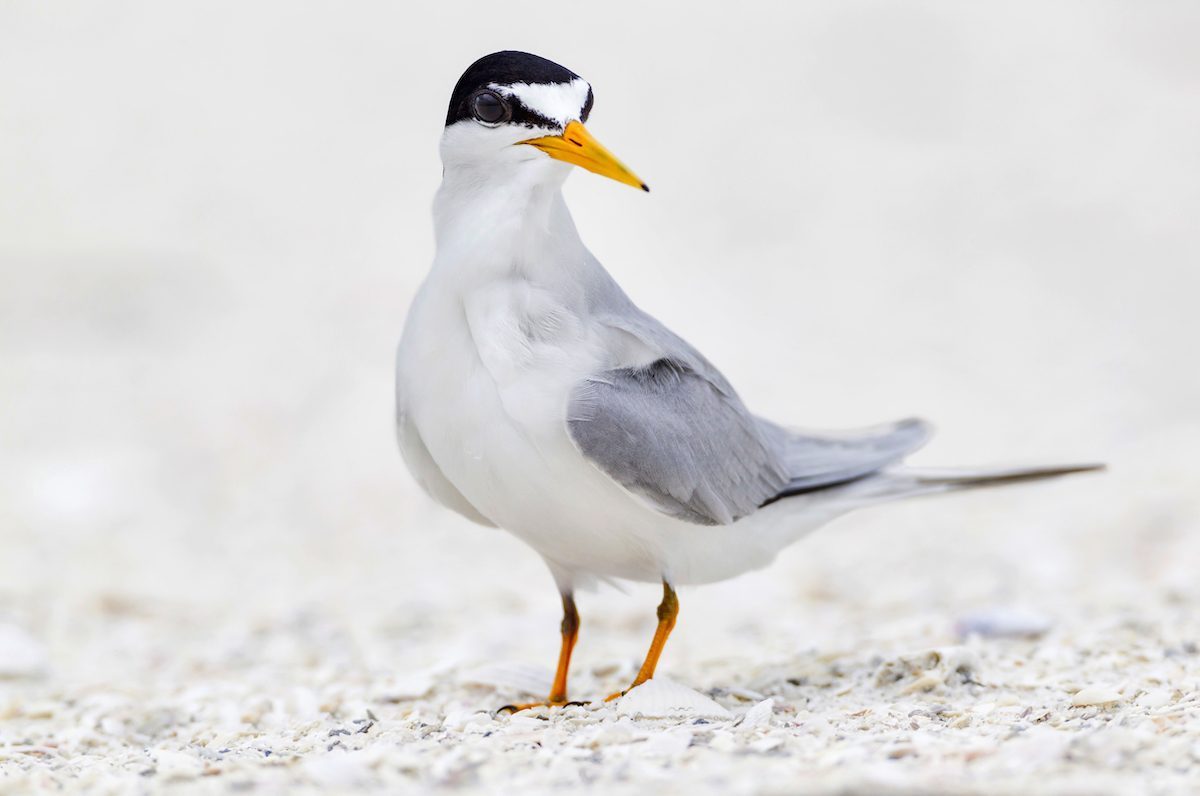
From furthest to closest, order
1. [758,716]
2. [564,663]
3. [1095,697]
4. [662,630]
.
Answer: [564,663], [662,630], [1095,697], [758,716]

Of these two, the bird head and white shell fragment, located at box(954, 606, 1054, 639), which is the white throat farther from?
white shell fragment, located at box(954, 606, 1054, 639)

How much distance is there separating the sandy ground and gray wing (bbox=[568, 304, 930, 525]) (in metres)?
0.51

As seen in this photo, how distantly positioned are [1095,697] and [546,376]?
1.54 m

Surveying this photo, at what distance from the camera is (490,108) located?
345 cm

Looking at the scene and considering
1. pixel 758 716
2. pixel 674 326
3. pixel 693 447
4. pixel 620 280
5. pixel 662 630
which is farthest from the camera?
pixel 620 280

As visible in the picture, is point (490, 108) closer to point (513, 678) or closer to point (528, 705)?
point (528, 705)

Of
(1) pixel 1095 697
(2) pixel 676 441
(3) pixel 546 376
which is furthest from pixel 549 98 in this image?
(1) pixel 1095 697

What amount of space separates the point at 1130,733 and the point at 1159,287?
7.74 m

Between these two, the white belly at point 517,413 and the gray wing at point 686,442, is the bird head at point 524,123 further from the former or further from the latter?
the gray wing at point 686,442

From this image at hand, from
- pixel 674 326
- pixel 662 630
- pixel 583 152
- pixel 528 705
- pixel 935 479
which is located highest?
pixel 583 152

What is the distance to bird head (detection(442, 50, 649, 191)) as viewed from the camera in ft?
11.1

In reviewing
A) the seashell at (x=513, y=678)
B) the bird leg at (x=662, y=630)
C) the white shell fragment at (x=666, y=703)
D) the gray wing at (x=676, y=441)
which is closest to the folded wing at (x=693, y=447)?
the gray wing at (x=676, y=441)

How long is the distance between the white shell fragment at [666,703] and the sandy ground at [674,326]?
1cm

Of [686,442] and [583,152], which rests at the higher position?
[583,152]
